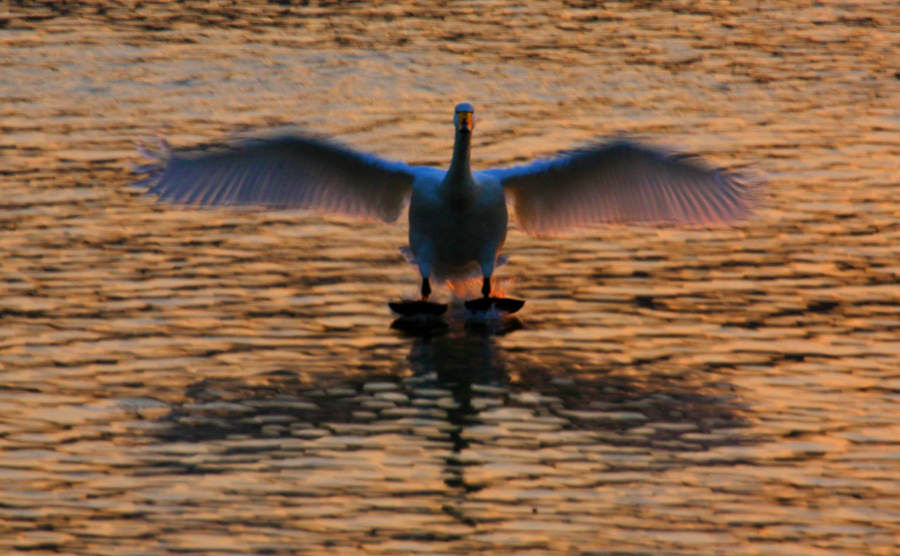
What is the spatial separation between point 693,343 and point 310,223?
5.15m

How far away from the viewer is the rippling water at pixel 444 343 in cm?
1027

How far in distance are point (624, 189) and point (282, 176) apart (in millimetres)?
2997

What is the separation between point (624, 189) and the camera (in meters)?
15.1

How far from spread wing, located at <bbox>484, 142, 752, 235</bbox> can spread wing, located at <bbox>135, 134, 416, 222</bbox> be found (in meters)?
1.11

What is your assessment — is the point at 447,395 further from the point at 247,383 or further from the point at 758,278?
the point at 758,278

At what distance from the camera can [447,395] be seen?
12.7 metres

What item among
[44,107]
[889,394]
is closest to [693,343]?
[889,394]

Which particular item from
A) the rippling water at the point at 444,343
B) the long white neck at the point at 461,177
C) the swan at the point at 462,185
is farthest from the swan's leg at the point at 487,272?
the long white neck at the point at 461,177

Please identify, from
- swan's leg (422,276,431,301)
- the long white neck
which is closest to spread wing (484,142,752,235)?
the long white neck

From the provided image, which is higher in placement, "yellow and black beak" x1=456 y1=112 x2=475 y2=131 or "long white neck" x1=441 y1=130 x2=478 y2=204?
"yellow and black beak" x1=456 y1=112 x2=475 y2=131

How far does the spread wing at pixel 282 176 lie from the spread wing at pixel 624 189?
1.11 m

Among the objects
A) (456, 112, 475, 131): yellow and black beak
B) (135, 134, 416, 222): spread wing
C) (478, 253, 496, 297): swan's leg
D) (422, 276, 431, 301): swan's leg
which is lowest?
(422, 276, 431, 301): swan's leg

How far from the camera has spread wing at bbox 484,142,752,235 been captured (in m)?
14.6

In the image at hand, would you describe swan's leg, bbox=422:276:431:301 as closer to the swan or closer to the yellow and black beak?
the swan
